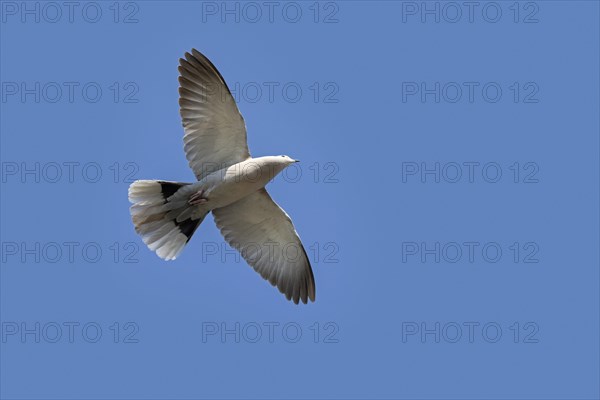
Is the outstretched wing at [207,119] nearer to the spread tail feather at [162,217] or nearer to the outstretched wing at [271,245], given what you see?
the spread tail feather at [162,217]

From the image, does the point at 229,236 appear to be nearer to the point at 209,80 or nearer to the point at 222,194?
the point at 222,194

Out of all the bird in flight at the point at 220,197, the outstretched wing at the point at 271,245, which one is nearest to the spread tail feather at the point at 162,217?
the bird in flight at the point at 220,197

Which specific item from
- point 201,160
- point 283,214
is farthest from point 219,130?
point 283,214

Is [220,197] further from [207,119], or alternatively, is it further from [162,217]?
[207,119]

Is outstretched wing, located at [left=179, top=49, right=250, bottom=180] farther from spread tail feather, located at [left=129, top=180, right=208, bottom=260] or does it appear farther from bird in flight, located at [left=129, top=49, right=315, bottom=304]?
spread tail feather, located at [left=129, top=180, right=208, bottom=260]

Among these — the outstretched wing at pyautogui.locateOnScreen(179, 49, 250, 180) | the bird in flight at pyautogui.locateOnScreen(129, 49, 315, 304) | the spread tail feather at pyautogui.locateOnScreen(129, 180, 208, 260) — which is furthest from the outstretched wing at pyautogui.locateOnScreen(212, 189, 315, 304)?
the outstretched wing at pyautogui.locateOnScreen(179, 49, 250, 180)

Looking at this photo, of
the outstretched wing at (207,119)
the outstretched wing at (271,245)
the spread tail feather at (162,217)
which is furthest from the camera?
the outstretched wing at (271,245)
